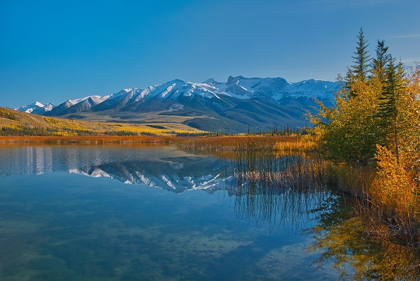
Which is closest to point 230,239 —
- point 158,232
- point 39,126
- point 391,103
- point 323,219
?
point 158,232

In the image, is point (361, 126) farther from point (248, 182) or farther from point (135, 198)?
point (135, 198)

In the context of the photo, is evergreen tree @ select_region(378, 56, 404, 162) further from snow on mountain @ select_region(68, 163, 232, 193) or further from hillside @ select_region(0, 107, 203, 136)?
hillside @ select_region(0, 107, 203, 136)

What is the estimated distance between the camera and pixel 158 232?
8758 mm

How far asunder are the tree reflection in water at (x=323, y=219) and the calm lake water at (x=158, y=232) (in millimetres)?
95

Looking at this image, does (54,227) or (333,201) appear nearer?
(54,227)

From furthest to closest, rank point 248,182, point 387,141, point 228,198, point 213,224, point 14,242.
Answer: point 248,182 → point 228,198 → point 387,141 → point 213,224 → point 14,242

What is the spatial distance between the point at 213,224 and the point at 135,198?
4803mm

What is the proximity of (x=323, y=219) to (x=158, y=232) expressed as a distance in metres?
5.02

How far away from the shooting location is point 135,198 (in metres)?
13.2

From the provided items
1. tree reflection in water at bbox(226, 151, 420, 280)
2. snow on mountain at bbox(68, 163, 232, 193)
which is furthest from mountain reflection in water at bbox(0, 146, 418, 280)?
snow on mountain at bbox(68, 163, 232, 193)

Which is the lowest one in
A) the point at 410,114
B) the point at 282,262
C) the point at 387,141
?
the point at 282,262

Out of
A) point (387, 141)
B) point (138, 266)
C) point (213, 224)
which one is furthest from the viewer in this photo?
point (387, 141)

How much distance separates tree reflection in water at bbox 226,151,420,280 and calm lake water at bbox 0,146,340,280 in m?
0.10

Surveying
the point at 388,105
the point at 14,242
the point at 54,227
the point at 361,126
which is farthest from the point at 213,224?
the point at 361,126
